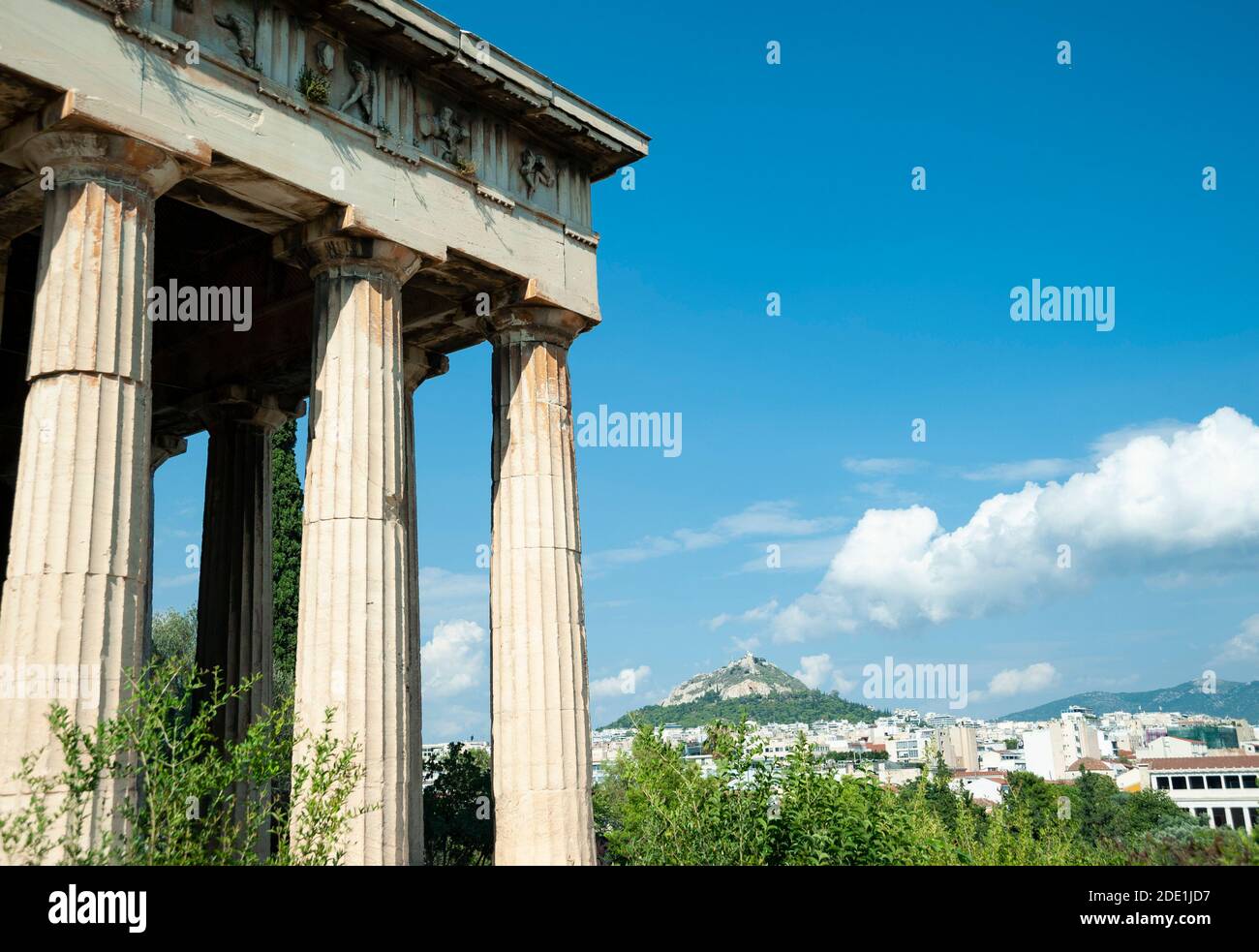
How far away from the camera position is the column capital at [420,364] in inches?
967

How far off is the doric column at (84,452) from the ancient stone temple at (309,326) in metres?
0.04

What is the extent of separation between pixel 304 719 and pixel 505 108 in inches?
466

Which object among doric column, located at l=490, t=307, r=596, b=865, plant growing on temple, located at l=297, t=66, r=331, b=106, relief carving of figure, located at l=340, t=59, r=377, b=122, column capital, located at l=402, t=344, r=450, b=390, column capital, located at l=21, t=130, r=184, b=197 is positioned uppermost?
relief carving of figure, located at l=340, t=59, r=377, b=122

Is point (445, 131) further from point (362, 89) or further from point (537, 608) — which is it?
point (537, 608)

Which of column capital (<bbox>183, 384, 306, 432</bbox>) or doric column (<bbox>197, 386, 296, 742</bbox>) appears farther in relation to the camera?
column capital (<bbox>183, 384, 306, 432</bbox>)

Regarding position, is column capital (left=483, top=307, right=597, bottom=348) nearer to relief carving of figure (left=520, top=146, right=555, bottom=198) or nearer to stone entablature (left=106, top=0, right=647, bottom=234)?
stone entablature (left=106, top=0, right=647, bottom=234)

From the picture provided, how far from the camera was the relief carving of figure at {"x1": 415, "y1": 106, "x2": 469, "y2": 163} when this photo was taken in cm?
1994

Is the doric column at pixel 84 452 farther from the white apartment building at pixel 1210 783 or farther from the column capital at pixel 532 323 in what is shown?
the white apartment building at pixel 1210 783

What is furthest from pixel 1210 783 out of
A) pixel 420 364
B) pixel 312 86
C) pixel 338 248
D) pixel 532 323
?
pixel 312 86

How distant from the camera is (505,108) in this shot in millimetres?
21234

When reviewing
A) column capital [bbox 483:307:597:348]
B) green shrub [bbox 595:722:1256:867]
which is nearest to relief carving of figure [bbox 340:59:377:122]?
column capital [bbox 483:307:597:348]

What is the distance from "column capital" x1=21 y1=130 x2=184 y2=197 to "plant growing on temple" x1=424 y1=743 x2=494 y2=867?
2131cm
